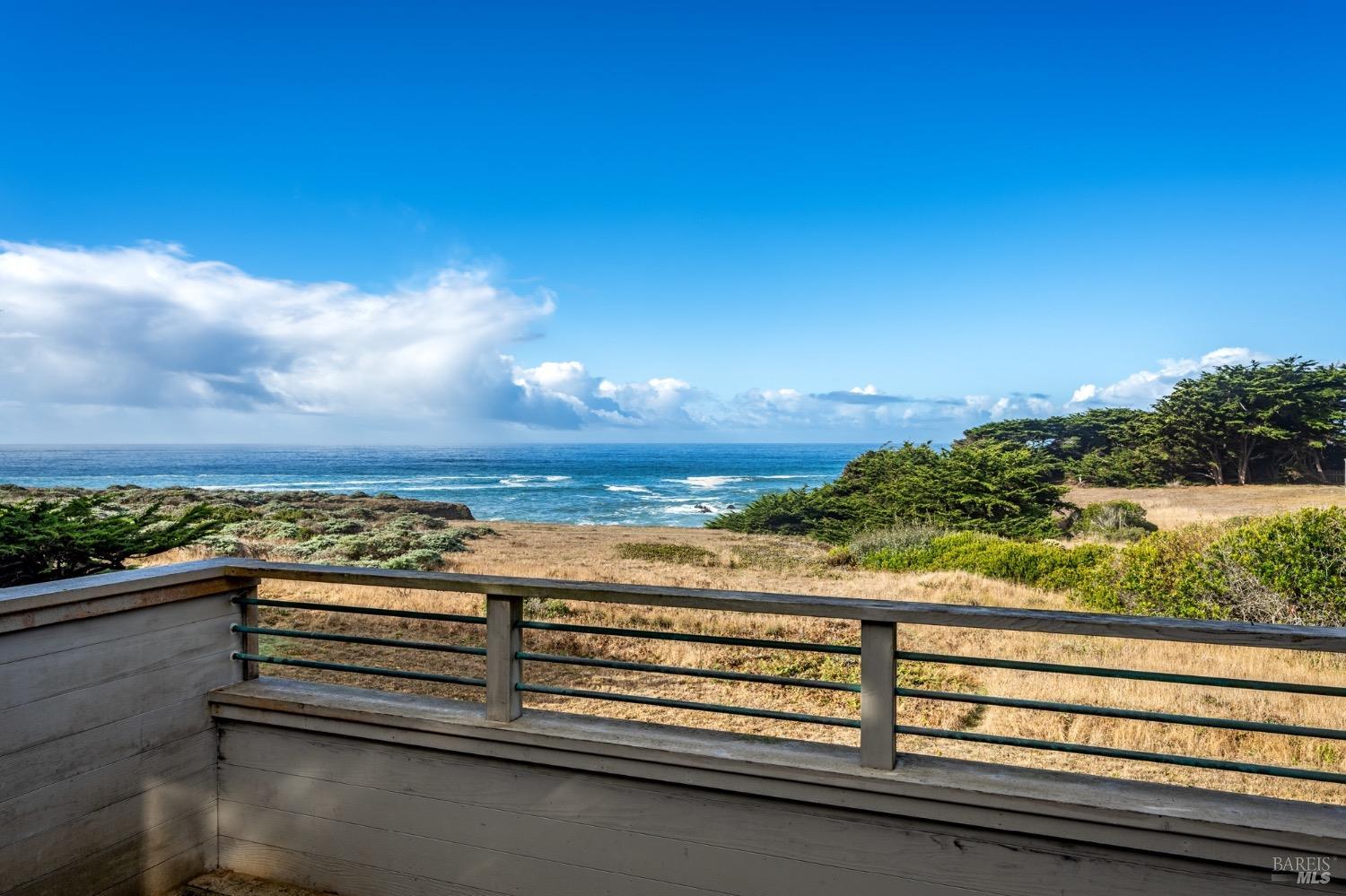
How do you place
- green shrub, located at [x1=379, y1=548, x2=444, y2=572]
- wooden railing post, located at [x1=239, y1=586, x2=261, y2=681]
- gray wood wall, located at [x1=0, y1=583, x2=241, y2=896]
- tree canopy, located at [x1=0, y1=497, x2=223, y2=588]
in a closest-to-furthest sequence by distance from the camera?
1. gray wood wall, located at [x1=0, y1=583, x2=241, y2=896]
2. wooden railing post, located at [x1=239, y1=586, x2=261, y2=681]
3. tree canopy, located at [x1=0, y1=497, x2=223, y2=588]
4. green shrub, located at [x1=379, y1=548, x2=444, y2=572]

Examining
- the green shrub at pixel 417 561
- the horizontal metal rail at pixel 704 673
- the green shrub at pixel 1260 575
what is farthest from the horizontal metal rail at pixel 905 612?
the green shrub at pixel 417 561

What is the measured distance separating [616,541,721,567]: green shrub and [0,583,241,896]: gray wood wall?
12468mm

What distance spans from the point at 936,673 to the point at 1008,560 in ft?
20.1

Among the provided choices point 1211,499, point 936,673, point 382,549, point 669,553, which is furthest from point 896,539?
point 1211,499

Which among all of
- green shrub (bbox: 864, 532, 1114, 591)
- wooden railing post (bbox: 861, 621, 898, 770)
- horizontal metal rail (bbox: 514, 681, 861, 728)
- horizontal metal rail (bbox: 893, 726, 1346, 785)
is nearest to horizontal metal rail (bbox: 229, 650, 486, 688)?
horizontal metal rail (bbox: 514, 681, 861, 728)

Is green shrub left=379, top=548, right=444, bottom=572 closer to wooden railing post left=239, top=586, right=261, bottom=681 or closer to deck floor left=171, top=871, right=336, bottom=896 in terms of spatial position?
wooden railing post left=239, top=586, right=261, bottom=681

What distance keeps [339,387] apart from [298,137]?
50370 millimetres

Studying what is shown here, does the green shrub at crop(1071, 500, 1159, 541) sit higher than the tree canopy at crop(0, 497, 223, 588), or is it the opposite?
the tree canopy at crop(0, 497, 223, 588)

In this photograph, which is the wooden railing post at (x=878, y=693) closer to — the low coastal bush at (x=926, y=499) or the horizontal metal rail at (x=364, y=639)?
the horizontal metal rail at (x=364, y=639)

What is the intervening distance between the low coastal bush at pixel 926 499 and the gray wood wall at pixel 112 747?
18.3 m

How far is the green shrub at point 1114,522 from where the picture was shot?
15820 millimetres

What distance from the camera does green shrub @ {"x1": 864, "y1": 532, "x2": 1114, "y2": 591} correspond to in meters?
10.5

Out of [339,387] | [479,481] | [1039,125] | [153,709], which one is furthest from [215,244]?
[153,709]

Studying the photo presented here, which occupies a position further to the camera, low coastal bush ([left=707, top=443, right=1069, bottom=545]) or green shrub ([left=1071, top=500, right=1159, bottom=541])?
low coastal bush ([left=707, top=443, right=1069, bottom=545])
